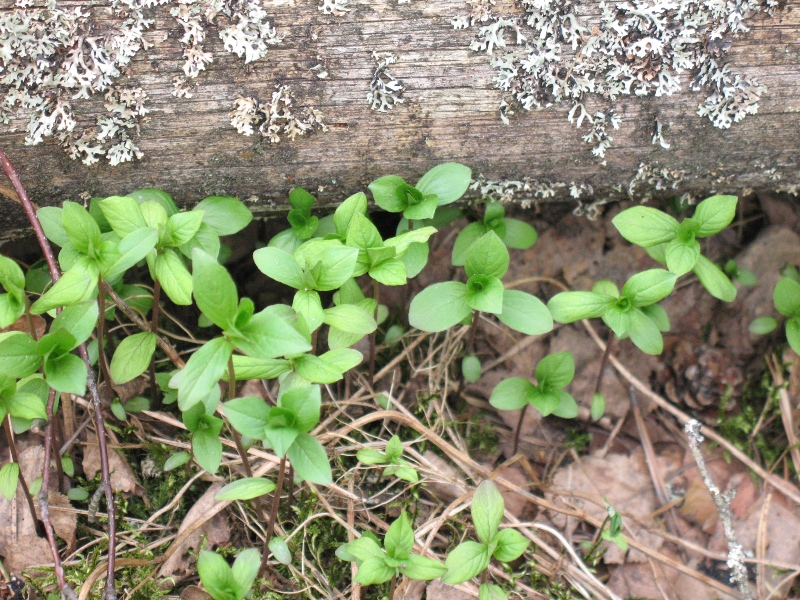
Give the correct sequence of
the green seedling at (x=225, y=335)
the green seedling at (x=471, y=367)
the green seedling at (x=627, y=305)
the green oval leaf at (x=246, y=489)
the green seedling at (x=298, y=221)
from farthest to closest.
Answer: the green seedling at (x=471, y=367) → the green seedling at (x=298, y=221) → the green seedling at (x=627, y=305) → the green oval leaf at (x=246, y=489) → the green seedling at (x=225, y=335)

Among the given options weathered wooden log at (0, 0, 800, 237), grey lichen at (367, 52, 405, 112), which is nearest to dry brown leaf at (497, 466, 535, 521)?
weathered wooden log at (0, 0, 800, 237)

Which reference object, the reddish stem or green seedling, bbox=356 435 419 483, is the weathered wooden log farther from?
green seedling, bbox=356 435 419 483

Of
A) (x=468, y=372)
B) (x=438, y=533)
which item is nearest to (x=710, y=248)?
(x=468, y=372)

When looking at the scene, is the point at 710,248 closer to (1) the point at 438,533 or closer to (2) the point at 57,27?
(1) the point at 438,533

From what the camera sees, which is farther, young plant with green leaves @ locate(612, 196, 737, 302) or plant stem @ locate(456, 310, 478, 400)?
plant stem @ locate(456, 310, 478, 400)

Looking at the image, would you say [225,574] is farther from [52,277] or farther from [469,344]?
[469,344]

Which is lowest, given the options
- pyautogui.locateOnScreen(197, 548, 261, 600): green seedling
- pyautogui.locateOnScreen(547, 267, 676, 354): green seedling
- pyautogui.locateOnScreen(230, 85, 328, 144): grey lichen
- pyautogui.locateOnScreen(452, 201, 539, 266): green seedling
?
pyautogui.locateOnScreen(197, 548, 261, 600): green seedling

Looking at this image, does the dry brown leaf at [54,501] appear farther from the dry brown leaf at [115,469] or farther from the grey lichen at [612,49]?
the grey lichen at [612,49]

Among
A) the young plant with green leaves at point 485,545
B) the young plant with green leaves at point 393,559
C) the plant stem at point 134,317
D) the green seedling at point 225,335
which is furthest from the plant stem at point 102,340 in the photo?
the young plant with green leaves at point 485,545
